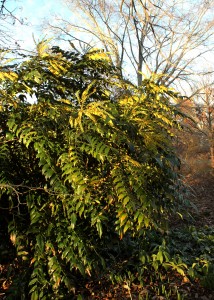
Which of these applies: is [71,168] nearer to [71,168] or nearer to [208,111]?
[71,168]

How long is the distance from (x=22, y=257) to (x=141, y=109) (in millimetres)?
1618

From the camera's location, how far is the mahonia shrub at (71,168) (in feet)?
7.38

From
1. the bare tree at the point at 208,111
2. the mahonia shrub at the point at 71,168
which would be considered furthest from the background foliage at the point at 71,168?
the bare tree at the point at 208,111

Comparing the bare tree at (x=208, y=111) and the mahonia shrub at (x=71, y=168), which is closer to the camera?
the mahonia shrub at (x=71, y=168)

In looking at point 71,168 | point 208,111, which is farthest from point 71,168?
point 208,111

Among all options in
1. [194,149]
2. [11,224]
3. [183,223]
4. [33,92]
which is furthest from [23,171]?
[194,149]

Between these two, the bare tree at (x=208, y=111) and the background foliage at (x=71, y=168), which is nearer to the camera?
the background foliage at (x=71, y=168)

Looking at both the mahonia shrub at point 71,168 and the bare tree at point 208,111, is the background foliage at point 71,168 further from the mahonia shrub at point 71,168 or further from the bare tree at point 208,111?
the bare tree at point 208,111

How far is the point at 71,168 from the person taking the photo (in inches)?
88.4

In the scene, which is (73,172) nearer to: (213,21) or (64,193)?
(64,193)

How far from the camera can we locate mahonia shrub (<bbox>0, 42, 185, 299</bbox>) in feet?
7.38

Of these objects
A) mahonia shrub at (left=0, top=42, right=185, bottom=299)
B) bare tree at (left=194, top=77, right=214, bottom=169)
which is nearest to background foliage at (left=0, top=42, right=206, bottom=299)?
mahonia shrub at (left=0, top=42, right=185, bottom=299)

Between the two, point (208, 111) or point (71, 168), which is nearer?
point (71, 168)

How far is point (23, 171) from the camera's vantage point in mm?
2625
